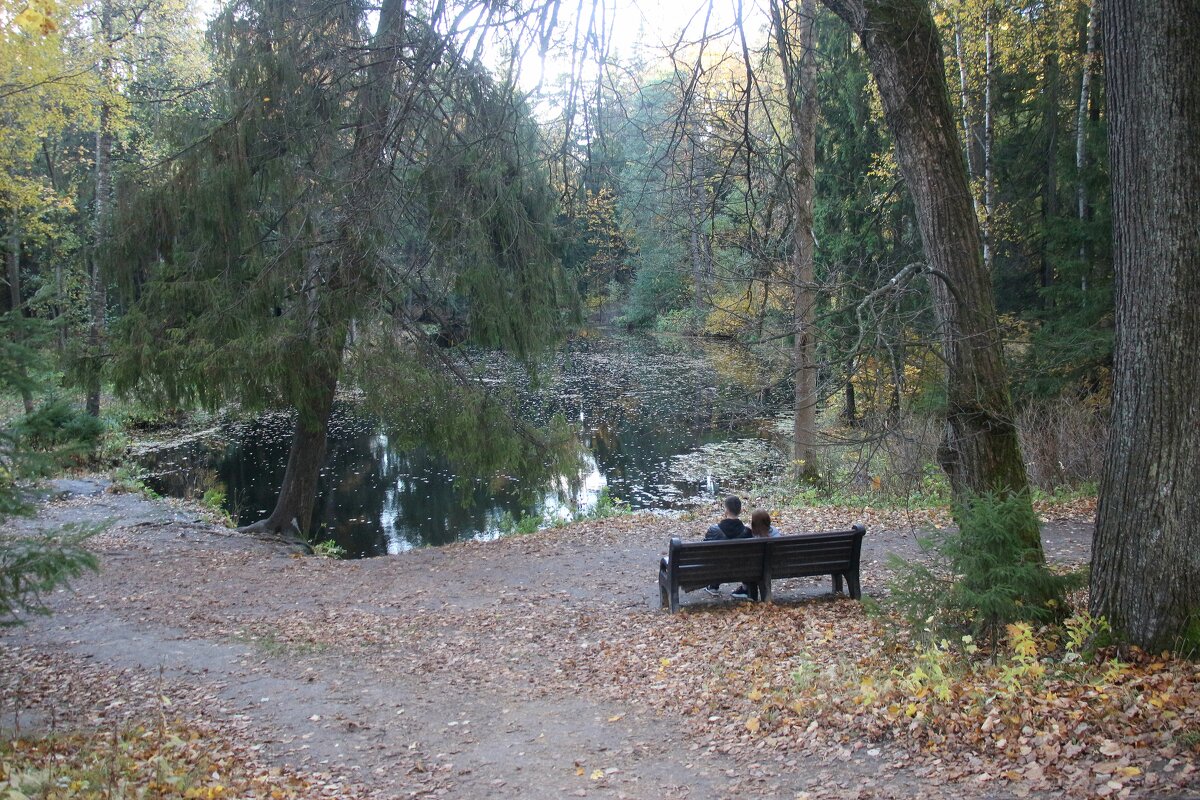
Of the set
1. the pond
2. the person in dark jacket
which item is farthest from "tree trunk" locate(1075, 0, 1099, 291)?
the person in dark jacket

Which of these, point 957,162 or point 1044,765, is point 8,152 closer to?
point 957,162

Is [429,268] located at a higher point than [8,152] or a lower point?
lower

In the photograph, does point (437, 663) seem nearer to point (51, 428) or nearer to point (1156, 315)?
point (51, 428)

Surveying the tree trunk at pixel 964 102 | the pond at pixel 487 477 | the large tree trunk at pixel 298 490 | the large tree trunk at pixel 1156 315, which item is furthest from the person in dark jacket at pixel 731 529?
the tree trunk at pixel 964 102

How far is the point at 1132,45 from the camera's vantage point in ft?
15.4

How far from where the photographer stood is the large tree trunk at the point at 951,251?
568cm

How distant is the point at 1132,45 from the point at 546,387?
33.9 ft

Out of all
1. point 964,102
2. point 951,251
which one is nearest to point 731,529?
point 951,251

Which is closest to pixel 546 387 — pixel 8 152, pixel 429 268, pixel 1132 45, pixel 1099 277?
pixel 429 268

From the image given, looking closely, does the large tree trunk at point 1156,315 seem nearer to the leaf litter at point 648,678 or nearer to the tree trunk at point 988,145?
the leaf litter at point 648,678

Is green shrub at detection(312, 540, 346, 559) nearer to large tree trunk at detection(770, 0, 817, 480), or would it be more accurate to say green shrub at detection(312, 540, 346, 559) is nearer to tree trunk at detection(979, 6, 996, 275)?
large tree trunk at detection(770, 0, 817, 480)

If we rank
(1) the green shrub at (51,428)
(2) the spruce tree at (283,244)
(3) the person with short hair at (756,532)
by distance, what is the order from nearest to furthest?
(1) the green shrub at (51,428) → (3) the person with short hair at (756,532) → (2) the spruce tree at (283,244)

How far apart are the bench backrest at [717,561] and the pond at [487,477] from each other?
4.46m

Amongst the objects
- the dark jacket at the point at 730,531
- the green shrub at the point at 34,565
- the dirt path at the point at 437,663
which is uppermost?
the green shrub at the point at 34,565
